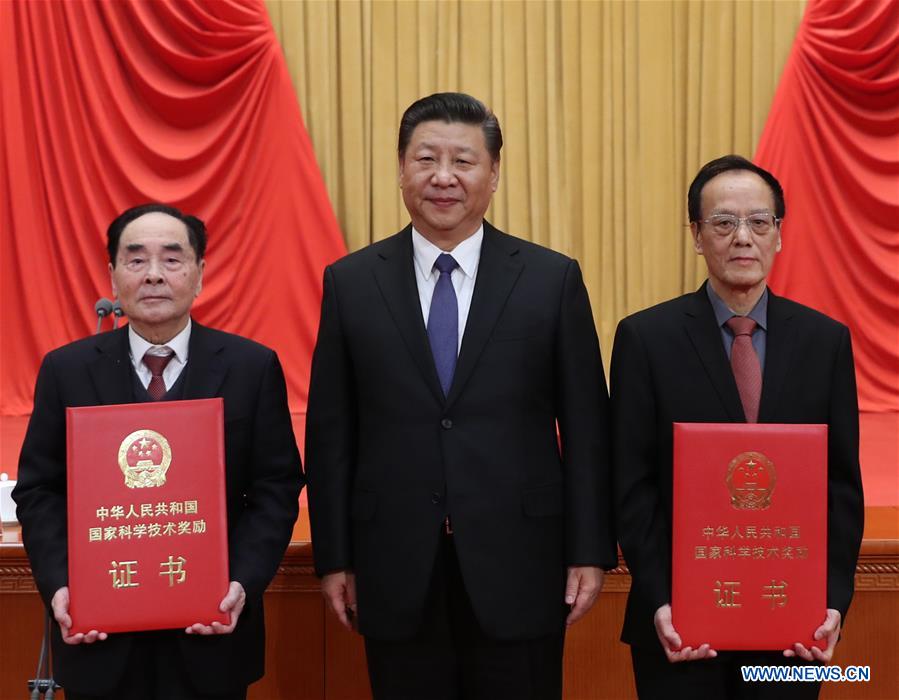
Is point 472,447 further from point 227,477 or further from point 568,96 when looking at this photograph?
point 568,96

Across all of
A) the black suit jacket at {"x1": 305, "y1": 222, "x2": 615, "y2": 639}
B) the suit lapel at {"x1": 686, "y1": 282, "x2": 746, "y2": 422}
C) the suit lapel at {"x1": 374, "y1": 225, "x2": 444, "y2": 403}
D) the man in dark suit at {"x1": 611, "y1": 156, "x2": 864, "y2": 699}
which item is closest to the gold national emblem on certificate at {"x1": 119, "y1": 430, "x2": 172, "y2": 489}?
the black suit jacket at {"x1": 305, "y1": 222, "x2": 615, "y2": 639}

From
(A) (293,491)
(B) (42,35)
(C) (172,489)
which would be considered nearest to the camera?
(C) (172,489)

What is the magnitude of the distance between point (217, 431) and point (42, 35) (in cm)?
372

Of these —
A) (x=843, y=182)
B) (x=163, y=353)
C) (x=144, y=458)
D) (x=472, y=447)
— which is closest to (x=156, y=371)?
(x=163, y=353)

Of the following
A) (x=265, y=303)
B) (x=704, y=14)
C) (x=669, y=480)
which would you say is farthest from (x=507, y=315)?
(x=704, y=14)

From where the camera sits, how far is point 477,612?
1521mm

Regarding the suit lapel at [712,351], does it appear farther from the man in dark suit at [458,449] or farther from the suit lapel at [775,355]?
the man in dark suit at [458,449]

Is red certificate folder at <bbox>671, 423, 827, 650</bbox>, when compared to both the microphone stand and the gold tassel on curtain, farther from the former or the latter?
the gold tassel on curtain

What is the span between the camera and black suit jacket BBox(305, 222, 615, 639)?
154 centimetres

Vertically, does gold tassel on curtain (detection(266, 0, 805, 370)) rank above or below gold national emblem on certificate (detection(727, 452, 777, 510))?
above

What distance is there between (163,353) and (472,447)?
1.61 feet

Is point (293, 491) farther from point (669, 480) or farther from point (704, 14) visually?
point (704, 14)

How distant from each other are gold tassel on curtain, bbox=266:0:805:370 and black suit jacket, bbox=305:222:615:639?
3271mm

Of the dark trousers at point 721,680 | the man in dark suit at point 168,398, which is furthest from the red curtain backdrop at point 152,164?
the dark trousers at point 721,680
